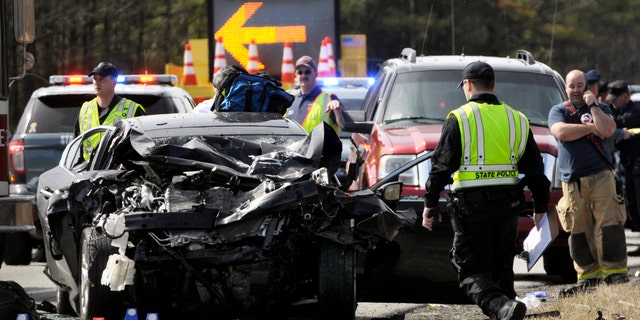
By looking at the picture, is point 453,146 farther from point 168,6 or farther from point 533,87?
point 168,6

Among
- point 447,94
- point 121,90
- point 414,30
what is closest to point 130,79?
point 121,90

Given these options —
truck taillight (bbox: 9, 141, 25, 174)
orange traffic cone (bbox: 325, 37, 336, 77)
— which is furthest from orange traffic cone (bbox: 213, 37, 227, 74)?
truck taillight (bbox: 9, 141, 25, 174)

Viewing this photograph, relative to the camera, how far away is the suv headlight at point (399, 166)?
36.7 feet

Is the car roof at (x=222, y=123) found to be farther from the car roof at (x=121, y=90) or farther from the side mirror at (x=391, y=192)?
the car roof at (x=121, y=90)

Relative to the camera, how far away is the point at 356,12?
130 ft

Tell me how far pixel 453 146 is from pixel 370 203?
1.91ft

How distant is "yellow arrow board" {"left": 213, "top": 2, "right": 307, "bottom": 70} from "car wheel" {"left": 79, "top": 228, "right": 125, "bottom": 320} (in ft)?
43.9

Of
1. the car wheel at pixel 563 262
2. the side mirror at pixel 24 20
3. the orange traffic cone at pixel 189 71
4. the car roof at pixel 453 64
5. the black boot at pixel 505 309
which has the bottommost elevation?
the car wheel at pixel 563 262

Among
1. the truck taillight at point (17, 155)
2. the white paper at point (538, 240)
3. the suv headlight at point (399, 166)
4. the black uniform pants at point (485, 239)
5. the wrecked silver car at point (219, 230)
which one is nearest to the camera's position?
the wrecked silver car at point (219, 230)

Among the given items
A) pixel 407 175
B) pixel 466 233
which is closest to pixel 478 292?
pixel 466 233

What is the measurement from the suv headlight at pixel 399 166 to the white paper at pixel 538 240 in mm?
2426

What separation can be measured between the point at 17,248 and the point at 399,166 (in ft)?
16.0

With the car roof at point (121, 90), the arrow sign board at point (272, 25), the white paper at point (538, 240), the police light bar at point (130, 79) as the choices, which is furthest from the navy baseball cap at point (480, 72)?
the arrow sign board at point (272, 25)

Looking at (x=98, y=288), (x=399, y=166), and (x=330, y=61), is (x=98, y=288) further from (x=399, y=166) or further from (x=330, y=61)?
(x=330, y=61)
